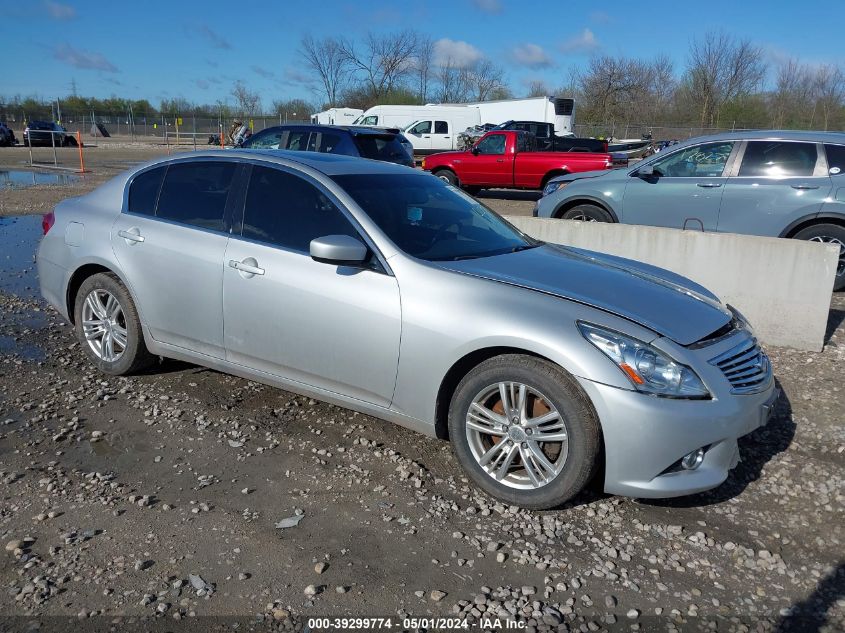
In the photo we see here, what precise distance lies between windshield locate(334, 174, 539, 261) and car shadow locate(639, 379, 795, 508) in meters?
1.76

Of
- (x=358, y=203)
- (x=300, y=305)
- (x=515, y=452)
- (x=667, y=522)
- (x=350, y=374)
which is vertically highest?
(x=358, y=203)

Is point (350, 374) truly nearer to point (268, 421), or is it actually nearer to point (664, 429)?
point (268, 421)

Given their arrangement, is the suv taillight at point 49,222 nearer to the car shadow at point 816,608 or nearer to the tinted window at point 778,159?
the car shadow at point 816,608

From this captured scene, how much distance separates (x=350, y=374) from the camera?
12.7ft

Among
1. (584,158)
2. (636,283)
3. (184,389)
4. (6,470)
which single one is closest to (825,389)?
(636,283)

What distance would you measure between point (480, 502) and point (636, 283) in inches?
60.8

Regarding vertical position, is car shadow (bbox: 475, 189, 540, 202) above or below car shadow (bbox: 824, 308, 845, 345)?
above

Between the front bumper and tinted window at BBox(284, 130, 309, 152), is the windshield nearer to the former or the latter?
A: the front bumper

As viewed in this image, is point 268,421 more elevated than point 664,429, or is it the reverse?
point 664,429

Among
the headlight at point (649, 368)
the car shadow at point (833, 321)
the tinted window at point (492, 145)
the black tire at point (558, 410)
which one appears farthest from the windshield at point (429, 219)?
the tinted window at point (492, 145)

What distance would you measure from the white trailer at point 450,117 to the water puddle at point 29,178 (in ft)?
48.5

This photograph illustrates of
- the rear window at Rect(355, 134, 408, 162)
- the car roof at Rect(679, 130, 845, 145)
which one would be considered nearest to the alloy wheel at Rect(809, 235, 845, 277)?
the car roof at Rect(679, 130, 845, 145)

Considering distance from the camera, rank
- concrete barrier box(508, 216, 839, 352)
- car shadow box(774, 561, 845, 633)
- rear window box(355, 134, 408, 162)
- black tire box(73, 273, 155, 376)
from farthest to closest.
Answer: rear window box(355, 134, 408, 162) < concrete barrier box(508, 216, 839, 352) < black tire box(73, 273, 155, 376) < car shadow box(774, 561, 845, 633)

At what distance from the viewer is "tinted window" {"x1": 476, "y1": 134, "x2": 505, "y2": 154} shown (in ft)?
57.8
